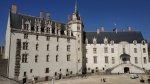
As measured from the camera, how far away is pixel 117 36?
2270 inches

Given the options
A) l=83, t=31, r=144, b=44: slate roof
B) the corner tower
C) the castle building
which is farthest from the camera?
l=83, t=31, r=144, b=44: slate roof

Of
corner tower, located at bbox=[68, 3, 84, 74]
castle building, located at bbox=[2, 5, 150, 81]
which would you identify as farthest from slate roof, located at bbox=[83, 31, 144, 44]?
corner tower, located at bbox=[68, 3, 84, 74]

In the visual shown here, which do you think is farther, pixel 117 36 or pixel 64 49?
pixel 117 36

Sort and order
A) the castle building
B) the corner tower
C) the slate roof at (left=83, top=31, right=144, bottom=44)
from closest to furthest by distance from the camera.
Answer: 1. the castle building
2. the corner tower
3. the slate roof at (left=83, top=31, right=144, bottom=44)

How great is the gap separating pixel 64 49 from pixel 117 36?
21005 millimetres

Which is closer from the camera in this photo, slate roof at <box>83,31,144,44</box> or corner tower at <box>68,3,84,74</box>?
corner tower at <box>68,3,84,74</box>

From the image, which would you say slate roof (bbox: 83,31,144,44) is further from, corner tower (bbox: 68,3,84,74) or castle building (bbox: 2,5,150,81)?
corner tower (bbox: 68,3,84,74)

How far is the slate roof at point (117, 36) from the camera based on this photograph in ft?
184

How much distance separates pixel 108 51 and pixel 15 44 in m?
30.0

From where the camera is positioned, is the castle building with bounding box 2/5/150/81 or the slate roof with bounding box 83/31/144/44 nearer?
the castle building with bounding box 2/5/150/81

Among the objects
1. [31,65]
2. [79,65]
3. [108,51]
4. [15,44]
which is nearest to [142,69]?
[108,51]

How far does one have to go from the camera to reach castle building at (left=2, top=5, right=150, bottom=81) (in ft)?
122

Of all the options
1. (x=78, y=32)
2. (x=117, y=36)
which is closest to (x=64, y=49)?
(x=78, y=32)

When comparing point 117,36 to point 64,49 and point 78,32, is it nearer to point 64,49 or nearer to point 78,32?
point 78,32
